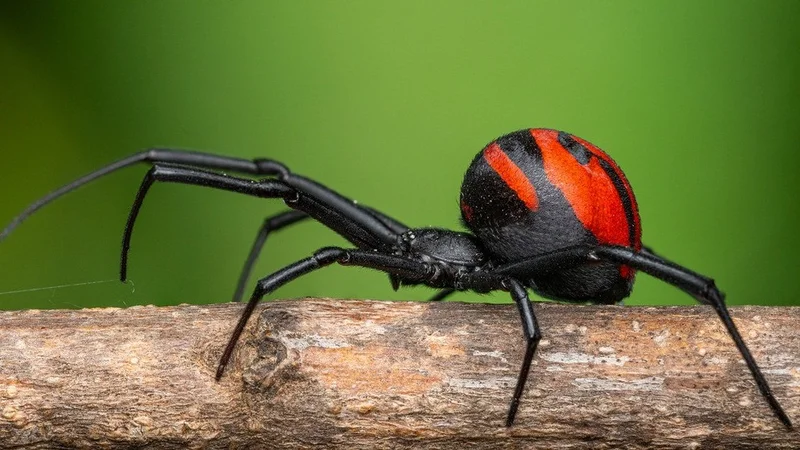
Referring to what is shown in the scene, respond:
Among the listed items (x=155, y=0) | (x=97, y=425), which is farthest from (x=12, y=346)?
(x=155, y=0)

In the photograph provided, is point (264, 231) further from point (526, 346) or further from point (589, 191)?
point (526, 346)

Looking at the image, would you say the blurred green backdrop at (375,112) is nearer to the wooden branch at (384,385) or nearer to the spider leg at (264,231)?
the spider leg at (264,231)

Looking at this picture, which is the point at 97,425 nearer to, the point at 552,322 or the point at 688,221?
the point at 552,322

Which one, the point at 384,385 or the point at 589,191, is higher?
the point at 589,191

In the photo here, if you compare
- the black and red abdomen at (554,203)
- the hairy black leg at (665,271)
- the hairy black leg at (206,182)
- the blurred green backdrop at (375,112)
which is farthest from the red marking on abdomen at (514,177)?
the blurred green backdrop at (375,112)

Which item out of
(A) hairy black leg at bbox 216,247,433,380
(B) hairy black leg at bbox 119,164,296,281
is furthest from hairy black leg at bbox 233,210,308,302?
(A) hairy black leg at bbox 216,247,433,380

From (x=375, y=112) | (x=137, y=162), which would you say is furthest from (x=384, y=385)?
(x=375, y=112)
